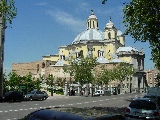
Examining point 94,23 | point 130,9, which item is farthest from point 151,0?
point 94,23

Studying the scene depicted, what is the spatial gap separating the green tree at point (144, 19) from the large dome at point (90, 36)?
279 ft

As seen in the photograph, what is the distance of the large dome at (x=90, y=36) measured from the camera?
4275 inches

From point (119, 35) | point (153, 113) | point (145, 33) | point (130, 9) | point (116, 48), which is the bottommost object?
point (153, 113)

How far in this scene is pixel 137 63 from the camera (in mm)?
105688

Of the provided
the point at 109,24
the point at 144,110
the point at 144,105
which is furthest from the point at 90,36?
the point at 144,110

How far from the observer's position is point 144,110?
1364cm

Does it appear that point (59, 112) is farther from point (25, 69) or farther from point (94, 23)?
point (25, 69)

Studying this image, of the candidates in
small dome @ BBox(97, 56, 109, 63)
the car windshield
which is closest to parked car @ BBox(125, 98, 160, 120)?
the car windshield

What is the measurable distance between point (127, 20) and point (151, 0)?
3.38m

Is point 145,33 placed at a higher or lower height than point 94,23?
lower

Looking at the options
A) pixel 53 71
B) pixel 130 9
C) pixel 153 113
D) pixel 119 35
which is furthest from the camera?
pixel 119 35

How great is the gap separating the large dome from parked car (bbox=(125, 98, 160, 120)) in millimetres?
93916

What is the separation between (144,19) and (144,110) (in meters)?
8.68

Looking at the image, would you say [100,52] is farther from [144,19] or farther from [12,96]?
[144,19]
